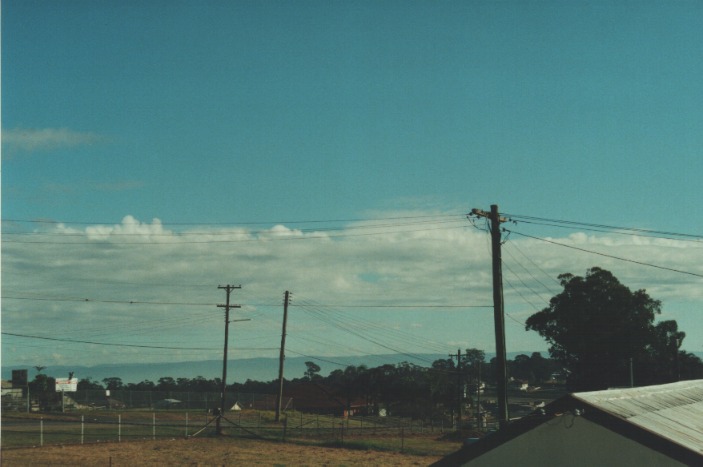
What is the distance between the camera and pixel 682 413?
49.6 ft

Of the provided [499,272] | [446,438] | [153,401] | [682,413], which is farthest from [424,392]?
[682,413]

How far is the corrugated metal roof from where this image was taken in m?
12.1

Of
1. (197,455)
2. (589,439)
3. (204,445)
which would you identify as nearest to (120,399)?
(204,445)

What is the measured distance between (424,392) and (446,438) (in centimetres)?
4868

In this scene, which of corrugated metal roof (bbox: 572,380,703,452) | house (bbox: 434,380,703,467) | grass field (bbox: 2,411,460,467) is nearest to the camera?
house (bbox: 434,380,703,467)

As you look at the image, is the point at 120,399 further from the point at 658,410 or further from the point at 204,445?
the point at 658,410

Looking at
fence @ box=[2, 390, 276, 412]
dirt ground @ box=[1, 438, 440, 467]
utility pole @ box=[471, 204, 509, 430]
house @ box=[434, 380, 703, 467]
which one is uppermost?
utility pole @ box=[471, 204, 509, 430]

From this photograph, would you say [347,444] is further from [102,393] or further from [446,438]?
[102,393]

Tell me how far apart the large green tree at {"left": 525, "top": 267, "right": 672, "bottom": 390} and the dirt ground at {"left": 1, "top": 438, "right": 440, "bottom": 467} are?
Result: 94.7 ft

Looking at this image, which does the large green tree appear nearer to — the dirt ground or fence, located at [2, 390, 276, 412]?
the dirt ground

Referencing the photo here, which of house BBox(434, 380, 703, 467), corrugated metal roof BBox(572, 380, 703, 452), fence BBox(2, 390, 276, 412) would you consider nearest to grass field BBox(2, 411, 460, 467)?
fence BBox(2, 390, 276, 412)

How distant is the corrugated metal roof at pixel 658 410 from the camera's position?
39.8 ft

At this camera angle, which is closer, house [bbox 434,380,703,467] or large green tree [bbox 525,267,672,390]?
house [bbox 434,380,703,467]

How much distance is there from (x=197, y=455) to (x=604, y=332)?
40728 millimetres
